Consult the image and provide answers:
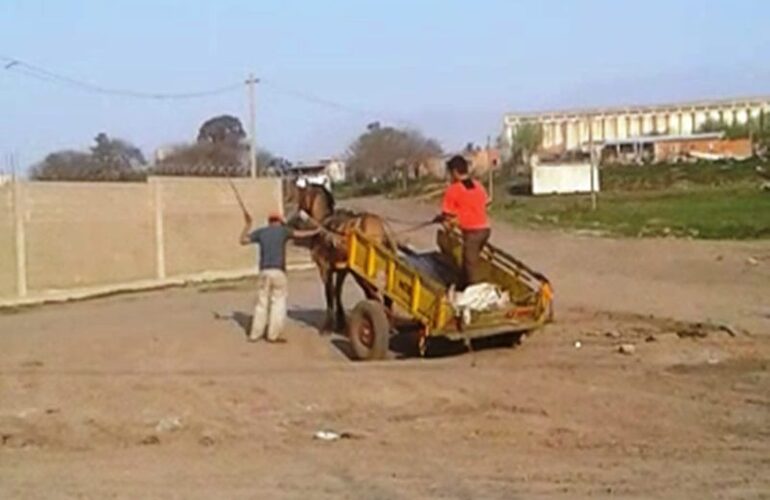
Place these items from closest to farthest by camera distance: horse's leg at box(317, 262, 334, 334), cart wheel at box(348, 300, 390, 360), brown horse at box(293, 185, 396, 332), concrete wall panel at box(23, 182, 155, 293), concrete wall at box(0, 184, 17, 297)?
cart wheel at box(348, 300, 390, 360)
brown horse at box(293, 185, 396, 332)
horse's leg at box(317, 262, 334, 334)
concrete wall at box(0, 184, 17, 297)
concrete wall panel at box(23, 182, 155, 293)

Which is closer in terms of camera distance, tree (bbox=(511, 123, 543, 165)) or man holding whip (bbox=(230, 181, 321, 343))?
man holding whip (bbox=(230, 181, 321, 343))

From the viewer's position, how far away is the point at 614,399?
15086 mm

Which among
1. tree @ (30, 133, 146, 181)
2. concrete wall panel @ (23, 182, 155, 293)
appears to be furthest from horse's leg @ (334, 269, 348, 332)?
tree @ (30, 133, 146, 181)

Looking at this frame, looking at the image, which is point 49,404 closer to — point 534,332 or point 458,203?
point 458,203

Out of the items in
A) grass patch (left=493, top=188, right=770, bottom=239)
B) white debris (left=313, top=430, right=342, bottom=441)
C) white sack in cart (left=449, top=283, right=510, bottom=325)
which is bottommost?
grass patch (left=493, top=188, right=770, bottom=239)

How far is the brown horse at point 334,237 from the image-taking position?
1989 cm

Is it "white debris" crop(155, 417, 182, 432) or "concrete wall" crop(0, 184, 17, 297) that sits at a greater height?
"concrete wall" crop(0, 184, 17, 297)

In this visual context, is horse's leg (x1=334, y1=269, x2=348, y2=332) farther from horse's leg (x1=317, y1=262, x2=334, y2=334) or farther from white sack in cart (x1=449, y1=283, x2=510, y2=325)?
white sack in cart (x1=449, y1=283, x2=510, y2=325)

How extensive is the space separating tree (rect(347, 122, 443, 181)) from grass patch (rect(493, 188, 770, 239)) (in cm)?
2488

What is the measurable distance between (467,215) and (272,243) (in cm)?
293

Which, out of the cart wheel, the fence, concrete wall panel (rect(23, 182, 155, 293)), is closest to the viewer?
the cart wheel

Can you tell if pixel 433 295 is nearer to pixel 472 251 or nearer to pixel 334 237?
pixel 472 251

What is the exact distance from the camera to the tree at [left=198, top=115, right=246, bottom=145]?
86.7 metres

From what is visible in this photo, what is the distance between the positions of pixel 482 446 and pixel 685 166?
317 feet
